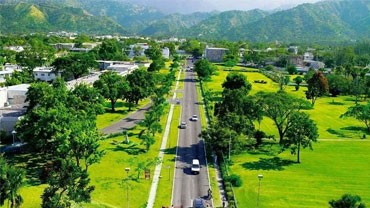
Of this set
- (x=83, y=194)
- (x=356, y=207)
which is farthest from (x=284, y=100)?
(x=83, y=194)

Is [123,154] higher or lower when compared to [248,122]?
lower

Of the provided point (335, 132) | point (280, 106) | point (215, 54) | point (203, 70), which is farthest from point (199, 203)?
point (215, 54)

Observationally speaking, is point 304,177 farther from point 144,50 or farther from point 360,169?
point 144,50

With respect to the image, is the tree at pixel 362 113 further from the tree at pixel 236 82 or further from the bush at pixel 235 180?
the bush at pixel 235 180

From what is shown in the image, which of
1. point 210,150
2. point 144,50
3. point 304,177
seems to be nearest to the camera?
point 304,177

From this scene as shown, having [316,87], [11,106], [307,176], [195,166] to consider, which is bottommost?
[307,176]

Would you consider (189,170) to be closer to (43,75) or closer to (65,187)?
(65,187)

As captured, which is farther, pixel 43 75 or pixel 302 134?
pixel 43 75
